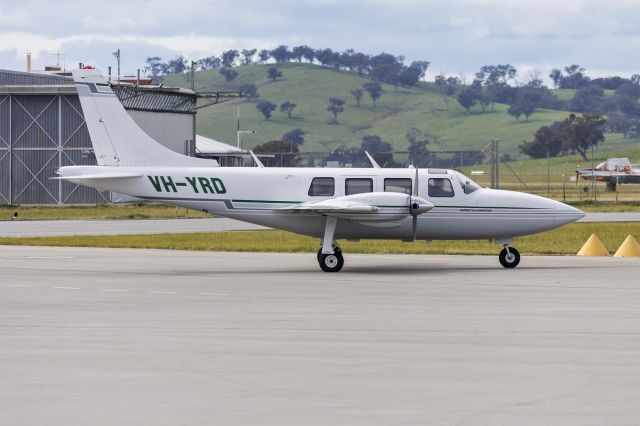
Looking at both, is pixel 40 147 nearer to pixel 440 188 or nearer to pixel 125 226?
pixel 125 226

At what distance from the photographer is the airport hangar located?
69.8 meters

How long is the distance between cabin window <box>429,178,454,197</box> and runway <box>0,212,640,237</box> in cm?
1735

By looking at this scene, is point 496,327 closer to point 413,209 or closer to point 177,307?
point 177,307

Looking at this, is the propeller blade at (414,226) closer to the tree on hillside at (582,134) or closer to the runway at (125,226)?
the runway at (125,226)

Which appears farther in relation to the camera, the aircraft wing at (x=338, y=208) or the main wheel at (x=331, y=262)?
the main wheel at (x=331, y=262)

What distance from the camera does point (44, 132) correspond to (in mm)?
71062

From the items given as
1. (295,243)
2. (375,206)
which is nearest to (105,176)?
(375,206)

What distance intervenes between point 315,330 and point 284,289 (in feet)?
20.1

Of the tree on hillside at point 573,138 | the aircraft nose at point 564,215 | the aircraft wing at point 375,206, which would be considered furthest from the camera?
the tree on hillside at point 573,138

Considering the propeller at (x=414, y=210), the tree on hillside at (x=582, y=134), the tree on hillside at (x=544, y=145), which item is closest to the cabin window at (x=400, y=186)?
the propeller at (x=414, y=210)

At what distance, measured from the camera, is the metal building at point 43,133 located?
6988cm

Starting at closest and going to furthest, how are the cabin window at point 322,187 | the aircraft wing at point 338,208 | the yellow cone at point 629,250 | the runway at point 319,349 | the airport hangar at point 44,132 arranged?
1. the runway at point 319,349
2. the aircraft wing at point 338,208
3. the cabin window at point 322,187
4. the yellow cone at point 629,250
5. the airport hangar at point 44,132

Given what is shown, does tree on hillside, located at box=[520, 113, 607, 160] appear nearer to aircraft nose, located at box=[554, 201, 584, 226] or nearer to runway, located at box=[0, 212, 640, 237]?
runway, located at box=[0, 212, 640, 237]

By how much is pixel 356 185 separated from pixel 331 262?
2.00 meters
